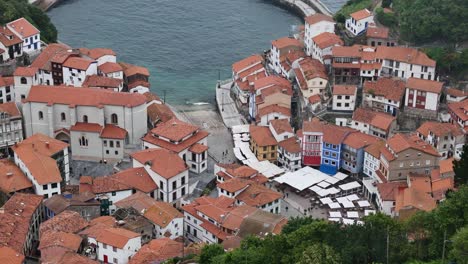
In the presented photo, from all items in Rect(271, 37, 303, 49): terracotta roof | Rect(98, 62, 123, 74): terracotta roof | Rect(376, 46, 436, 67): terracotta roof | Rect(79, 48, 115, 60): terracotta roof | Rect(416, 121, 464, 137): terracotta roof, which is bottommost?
Rect(416, 121, 464, 137): terracotta roof

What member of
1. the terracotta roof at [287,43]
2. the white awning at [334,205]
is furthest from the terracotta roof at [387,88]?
the white awning at [334,205]

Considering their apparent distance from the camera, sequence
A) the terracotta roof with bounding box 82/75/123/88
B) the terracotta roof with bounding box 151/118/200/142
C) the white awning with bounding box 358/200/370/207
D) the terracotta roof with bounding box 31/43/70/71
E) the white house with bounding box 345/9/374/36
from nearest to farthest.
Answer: the white awning with bounding box 358/200/370/207, the terracotta roof with bounding box 151/118/200/142, the terracotta roof with bounding box 82/75/123/88, the terracotta roof with bounding box 31/43/70/71, the white house with bounding box 345/9/374/36

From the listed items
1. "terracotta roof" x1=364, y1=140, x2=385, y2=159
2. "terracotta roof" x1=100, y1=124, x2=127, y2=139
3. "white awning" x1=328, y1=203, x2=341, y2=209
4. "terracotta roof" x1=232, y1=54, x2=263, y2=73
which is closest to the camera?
"white awning" x1=328, y1=203, x2=341, y2=209

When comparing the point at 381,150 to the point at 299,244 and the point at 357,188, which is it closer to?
the point at 357,188

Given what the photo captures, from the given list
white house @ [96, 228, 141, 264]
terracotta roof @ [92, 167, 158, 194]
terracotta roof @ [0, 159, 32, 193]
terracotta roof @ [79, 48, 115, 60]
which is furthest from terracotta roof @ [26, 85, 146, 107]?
white house @ [96, 228, 141, 264]

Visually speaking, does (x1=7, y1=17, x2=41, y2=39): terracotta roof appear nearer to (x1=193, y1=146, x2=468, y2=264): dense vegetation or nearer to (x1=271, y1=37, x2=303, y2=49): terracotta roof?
(x1=271, y1=37, x2=303, y2=49): terracotta roof

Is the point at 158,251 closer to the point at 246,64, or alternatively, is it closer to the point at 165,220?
the point at 165,220

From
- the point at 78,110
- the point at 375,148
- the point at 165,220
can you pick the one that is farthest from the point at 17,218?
the point at 375,148

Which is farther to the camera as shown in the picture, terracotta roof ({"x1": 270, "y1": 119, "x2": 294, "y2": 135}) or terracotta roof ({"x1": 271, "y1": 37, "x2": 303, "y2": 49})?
terracotta roof ({"x1": 271, "y1": 37, "x2": 303, "y2": 49})
